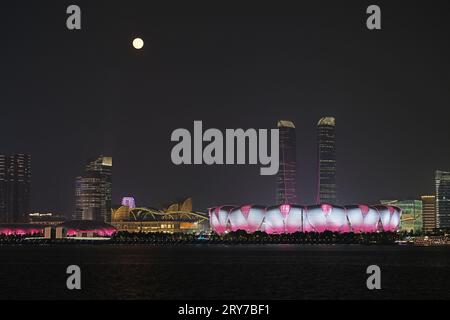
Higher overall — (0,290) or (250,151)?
(250,151)

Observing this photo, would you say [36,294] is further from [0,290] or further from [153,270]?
[153,270]

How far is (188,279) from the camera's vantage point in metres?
81.5
